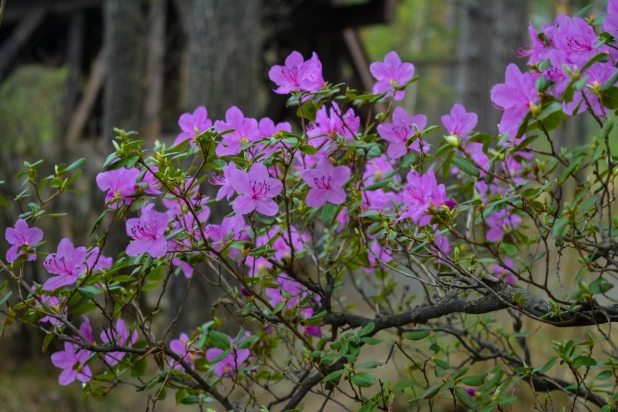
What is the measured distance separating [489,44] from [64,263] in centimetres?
422

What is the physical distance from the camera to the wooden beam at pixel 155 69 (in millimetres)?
5727

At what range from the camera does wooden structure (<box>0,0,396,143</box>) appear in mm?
5957

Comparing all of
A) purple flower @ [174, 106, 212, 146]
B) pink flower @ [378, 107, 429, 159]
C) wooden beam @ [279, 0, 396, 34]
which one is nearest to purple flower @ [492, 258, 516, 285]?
pink flower @ [378, 107, 429, 159]

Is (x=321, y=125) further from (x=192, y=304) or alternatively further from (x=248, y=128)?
(x=192, y=304)

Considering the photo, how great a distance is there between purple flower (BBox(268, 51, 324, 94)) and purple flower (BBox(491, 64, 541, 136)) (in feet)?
1.27

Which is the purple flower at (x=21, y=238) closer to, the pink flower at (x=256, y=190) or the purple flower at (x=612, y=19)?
the pink flower at (x=256, y=190)

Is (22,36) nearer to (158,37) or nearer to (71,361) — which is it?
(158,37)

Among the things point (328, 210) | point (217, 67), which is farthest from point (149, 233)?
point (217, 67)

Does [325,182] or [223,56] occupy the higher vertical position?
[325,182]

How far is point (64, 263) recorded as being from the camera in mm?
1247

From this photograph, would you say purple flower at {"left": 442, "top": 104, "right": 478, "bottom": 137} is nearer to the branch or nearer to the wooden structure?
the branch

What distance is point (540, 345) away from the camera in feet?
13.5

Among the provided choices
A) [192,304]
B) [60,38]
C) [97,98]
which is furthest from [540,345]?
[60,38]

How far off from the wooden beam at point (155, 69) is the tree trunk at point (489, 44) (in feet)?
9.02
